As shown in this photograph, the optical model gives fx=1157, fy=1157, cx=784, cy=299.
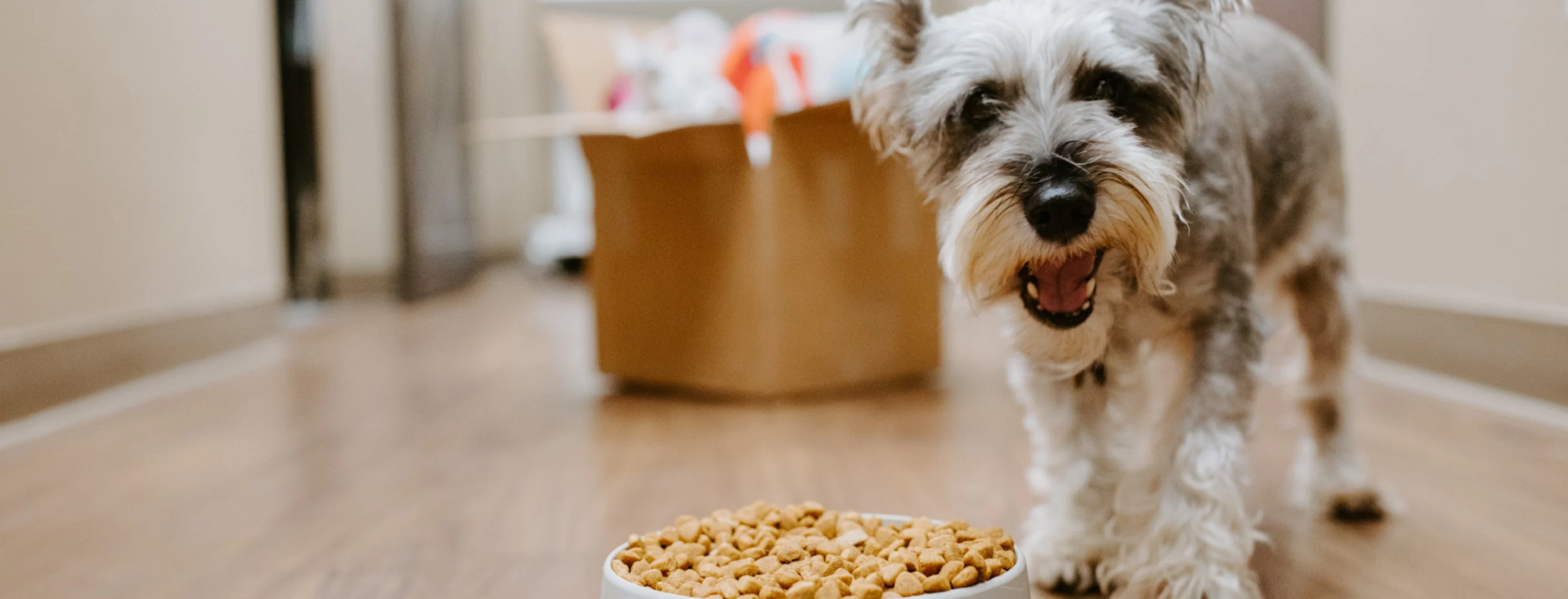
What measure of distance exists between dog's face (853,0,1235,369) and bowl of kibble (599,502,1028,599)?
29 centimetres

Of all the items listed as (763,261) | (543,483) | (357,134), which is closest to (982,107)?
(543,483)

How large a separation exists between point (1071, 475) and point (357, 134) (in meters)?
4.96

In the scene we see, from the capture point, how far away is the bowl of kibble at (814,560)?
1.19 m

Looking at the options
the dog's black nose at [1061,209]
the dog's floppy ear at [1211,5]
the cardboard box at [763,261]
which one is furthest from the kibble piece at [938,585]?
the cardboard box at [763,261]

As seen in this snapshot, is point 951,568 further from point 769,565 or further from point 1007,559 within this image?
point 769,565

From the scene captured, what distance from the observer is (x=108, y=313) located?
3.03 meters

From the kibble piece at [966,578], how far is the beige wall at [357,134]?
16.0ft

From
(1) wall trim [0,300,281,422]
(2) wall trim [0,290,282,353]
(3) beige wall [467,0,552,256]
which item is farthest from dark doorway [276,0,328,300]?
(3) beige wall [467,0,552,256]

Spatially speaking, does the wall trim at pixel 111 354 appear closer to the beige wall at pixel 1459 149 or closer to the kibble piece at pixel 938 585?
the kibble piece at pixel 938 585

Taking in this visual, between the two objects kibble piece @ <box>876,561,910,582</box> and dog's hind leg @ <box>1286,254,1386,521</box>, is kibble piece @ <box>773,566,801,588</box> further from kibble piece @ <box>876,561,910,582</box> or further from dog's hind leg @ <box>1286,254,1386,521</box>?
dog's hind leg @ <box>1286,254,1386,521</box>

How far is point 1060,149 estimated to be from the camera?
1.33 metres

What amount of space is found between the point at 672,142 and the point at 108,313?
60.7 inches

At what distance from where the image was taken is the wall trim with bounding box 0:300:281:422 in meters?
2.60

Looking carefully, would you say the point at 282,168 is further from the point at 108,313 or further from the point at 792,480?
the point at 792,480
